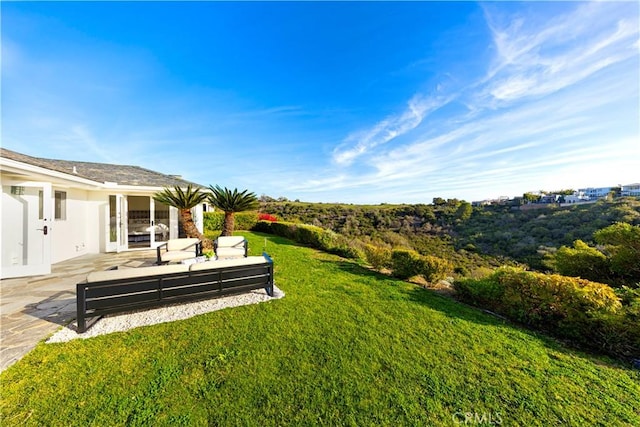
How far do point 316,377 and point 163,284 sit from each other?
3516 millimetres

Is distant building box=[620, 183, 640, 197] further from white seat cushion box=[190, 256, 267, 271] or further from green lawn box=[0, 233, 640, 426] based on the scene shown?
white seat cushion box=[190, 256, 267, 271]

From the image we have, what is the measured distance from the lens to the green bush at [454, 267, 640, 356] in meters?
3.61

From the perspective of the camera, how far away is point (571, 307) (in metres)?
4.06

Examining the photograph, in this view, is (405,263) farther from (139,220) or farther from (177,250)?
(139,220)

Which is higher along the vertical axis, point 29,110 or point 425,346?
point 29,110

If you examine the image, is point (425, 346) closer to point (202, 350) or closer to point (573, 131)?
point (202, 350)

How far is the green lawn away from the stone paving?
47 centimetres

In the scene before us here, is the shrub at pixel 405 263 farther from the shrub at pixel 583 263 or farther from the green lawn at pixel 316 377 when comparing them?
the shrub at pixel 583 263

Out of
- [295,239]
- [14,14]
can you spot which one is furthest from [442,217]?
[14,14]

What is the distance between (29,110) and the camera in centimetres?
1104

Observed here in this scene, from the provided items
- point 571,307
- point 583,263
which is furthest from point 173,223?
point 583,263

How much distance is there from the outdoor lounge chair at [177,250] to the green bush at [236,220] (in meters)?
9.43

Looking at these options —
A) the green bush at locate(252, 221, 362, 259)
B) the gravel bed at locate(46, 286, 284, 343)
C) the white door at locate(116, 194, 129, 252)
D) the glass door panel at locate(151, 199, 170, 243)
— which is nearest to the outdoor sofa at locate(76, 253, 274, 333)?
the gravel bed at locate(46, 286, 284, 343)

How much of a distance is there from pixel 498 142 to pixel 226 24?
571 inches
